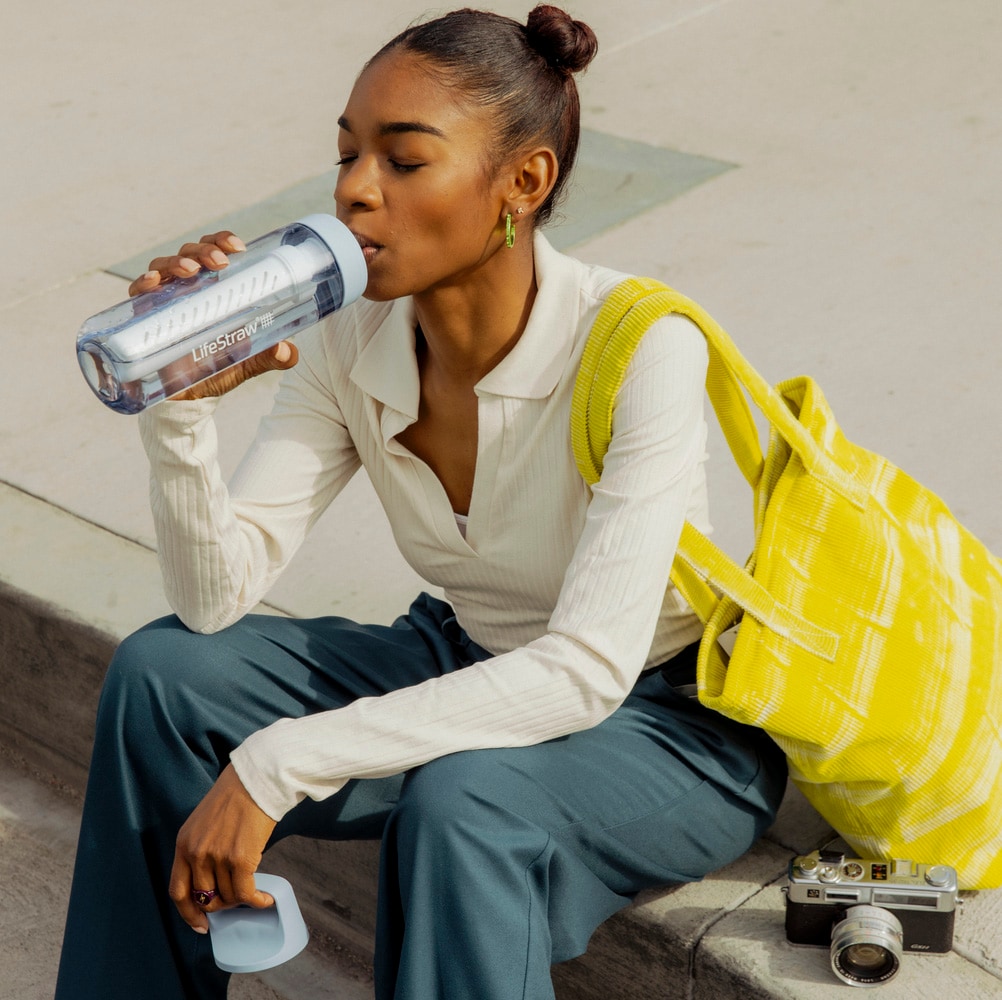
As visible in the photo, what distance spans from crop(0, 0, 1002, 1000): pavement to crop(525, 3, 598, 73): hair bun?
3.75 feet

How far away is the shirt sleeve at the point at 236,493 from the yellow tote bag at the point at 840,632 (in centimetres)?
48

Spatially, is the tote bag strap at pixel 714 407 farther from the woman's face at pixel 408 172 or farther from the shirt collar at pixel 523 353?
the woman's face at pixel 408 172

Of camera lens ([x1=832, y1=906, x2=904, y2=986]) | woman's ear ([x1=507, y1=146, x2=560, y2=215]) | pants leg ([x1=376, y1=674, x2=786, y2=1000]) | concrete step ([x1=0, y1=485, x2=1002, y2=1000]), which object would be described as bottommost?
concrete step ([x1=0, y1=485, x2=1002, y2=1000])

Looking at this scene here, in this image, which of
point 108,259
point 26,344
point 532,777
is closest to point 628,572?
point 532,777

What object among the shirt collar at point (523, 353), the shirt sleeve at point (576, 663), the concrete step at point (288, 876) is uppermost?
the shirt collar at point (523, 353)

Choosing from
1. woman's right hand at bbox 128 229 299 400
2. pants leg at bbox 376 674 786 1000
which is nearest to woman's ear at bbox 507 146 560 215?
woman's right hand at bbox 128 229 299 400

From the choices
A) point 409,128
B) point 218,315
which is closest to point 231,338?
point 218,315

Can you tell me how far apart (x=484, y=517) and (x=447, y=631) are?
0.93 feet

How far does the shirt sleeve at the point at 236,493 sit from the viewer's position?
6.95 ft

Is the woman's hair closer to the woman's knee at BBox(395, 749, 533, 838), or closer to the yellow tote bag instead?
the yellow tote bag

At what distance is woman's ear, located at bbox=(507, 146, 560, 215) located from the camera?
2.12 metres

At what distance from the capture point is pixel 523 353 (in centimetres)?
217

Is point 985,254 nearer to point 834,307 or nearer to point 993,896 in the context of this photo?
point 834,307

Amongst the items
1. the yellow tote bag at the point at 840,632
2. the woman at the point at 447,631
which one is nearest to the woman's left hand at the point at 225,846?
the woman at the point at 447,631
